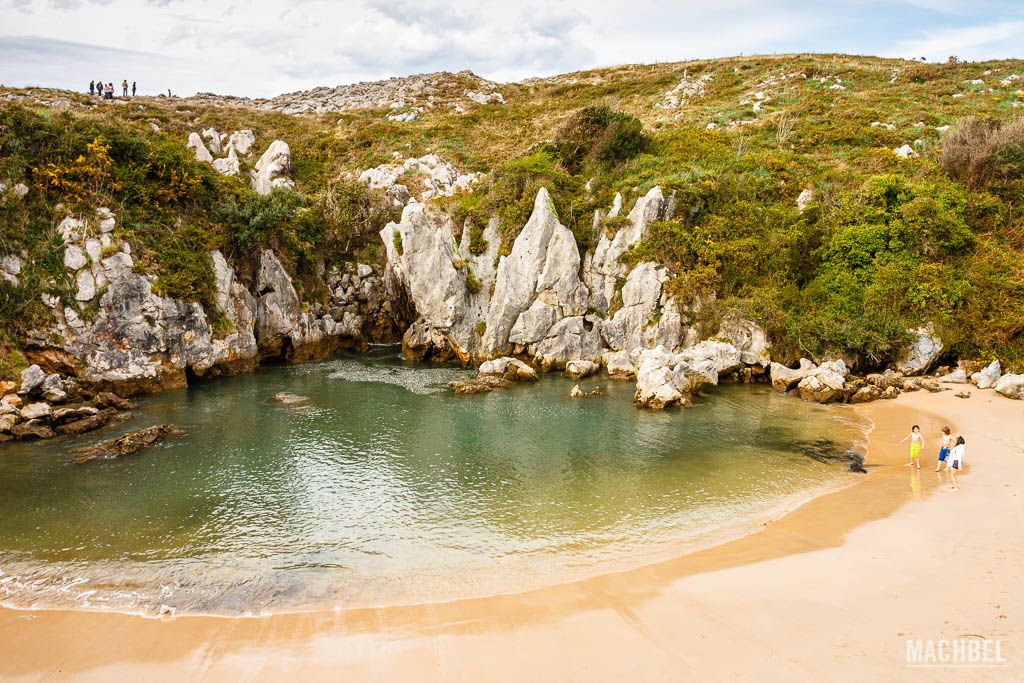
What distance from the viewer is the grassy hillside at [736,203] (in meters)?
29.0

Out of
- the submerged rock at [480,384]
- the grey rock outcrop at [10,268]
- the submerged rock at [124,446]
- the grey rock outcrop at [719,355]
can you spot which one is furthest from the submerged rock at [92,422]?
the grey rock outcrop at [719,355]

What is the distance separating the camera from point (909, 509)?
14.6m

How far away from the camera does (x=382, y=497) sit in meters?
16.7

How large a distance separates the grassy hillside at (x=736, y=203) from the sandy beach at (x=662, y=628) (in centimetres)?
2157

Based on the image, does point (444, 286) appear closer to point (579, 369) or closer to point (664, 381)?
point (579, 369)

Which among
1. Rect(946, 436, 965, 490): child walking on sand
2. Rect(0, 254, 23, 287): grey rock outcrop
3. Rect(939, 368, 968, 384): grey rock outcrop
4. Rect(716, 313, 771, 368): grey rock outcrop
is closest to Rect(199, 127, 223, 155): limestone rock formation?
Rect(0, 254, 23, 287): grey rock outcrop

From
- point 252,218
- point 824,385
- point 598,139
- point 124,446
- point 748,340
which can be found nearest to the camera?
point 124,446

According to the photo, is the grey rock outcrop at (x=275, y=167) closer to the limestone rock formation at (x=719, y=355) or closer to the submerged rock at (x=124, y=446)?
the submerged rock at (x=124, y=446)

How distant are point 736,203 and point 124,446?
38.9m

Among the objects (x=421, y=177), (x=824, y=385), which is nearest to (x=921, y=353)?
(x=824, y=385)

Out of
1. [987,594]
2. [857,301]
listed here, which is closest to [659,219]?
[857,301]

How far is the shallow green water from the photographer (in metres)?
12.1

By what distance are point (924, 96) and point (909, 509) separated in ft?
197

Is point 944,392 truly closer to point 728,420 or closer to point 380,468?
point 728,420
